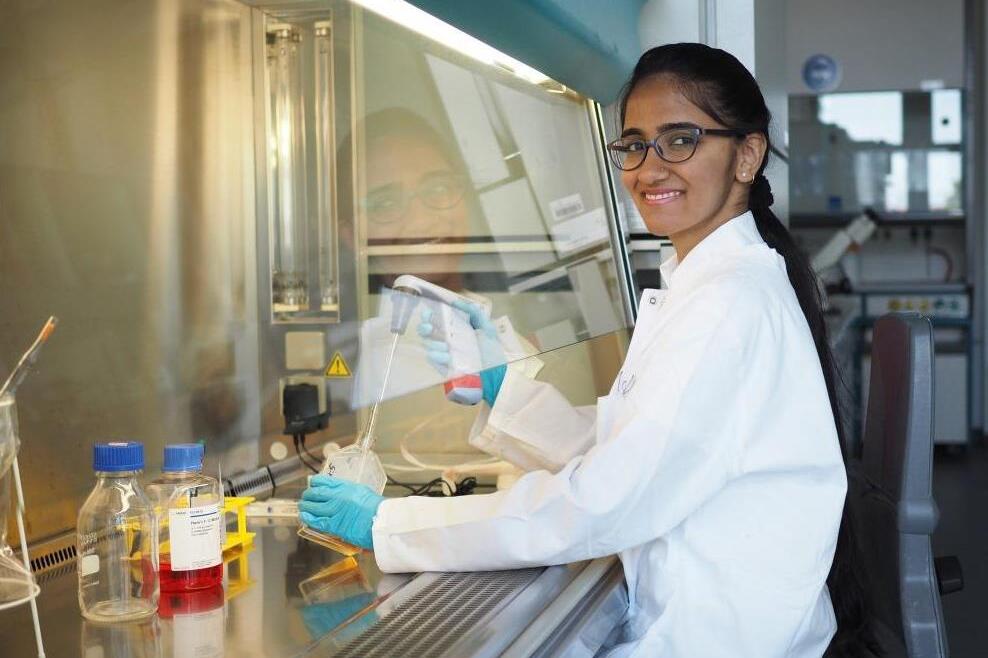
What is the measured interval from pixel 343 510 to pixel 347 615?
26 centimetres

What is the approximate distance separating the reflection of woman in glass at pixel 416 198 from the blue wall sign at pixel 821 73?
5.41 metres

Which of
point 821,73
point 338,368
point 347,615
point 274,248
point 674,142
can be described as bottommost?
point 347,615

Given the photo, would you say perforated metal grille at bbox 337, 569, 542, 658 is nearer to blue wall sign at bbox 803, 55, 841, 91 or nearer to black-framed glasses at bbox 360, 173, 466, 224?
black-framed glasses at bbox 360, 173, 466, 224

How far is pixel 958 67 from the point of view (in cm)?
633

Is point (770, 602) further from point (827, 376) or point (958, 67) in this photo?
point (958, 67)

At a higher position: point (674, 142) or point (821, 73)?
point (821, 73)

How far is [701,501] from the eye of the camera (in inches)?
51.3

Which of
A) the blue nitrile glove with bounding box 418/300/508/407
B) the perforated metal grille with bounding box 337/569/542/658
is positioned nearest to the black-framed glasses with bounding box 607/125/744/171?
the blue nitrile glove with bounding box 418/300/508/407

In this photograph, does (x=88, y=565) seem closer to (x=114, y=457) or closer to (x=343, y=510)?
(x=114, y=457)

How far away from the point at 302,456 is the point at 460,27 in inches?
41.4

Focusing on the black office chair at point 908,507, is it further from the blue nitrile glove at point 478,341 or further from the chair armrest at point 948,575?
the blue nitrile glove at point 478,341

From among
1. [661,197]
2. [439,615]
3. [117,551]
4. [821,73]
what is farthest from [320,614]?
[821,73]

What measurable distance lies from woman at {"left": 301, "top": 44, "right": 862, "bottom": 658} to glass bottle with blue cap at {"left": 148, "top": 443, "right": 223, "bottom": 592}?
0.58 ft

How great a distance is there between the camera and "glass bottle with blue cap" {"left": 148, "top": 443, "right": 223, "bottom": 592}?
4.20 feet
